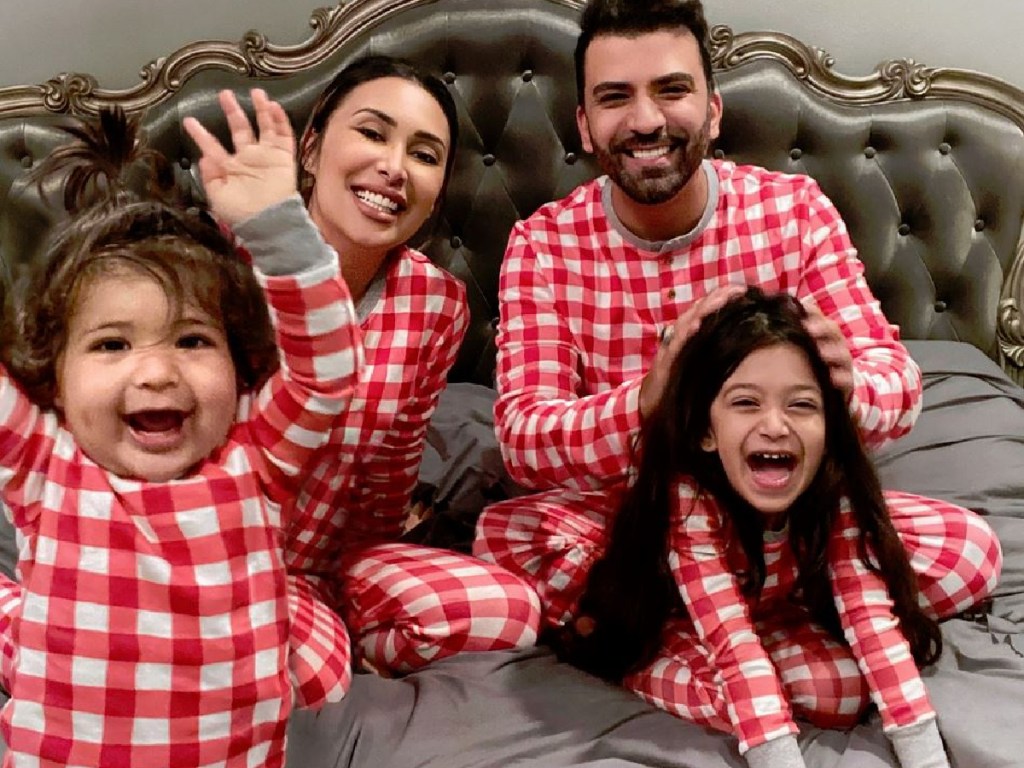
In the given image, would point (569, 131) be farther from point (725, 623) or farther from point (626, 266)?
point (725, 623)

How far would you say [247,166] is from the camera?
35.2 inches

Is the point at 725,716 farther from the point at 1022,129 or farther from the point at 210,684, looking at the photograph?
the point at 1022,129

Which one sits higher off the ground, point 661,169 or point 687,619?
point 661,169

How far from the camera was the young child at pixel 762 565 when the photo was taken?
1130mm

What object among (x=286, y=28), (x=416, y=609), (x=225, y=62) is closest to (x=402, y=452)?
(x=416, y=609)

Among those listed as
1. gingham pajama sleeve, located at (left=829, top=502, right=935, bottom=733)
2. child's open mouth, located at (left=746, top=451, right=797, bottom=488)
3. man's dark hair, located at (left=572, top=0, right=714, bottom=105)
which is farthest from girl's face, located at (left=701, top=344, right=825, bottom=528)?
Answer: man's dark hair, located at (left=572, top=0, right=714, bottom=105)

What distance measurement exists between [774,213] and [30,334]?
1085 millimetres

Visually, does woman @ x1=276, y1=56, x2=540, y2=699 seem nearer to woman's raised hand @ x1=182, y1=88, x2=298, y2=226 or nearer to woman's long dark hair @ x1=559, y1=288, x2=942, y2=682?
woman's long dark hair @ x1=559, y1=288, x2=942, y2=682

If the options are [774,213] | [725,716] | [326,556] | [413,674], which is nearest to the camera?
[725,716]

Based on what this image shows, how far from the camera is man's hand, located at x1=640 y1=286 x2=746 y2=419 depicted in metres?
1.16

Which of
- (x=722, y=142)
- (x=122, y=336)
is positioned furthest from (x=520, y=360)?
(x=722, y=142)

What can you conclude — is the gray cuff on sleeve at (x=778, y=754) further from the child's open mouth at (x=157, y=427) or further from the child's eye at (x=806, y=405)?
the child's open mouth at (x=157, y=427)

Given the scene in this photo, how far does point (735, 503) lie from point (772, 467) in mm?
75

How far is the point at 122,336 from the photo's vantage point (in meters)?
0.95
